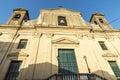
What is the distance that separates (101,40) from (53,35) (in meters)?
5.94

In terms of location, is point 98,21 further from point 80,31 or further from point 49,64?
point 49,64

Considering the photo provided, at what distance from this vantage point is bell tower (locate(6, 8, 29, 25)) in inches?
726

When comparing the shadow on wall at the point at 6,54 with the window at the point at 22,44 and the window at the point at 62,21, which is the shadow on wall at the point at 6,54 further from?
the window at the point at 62,21

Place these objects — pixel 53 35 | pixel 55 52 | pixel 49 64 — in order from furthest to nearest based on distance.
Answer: pixel 53 35 < pixel 55 52 < pixel 49 64

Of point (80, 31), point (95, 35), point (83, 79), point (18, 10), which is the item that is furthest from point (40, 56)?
point (18, 10)

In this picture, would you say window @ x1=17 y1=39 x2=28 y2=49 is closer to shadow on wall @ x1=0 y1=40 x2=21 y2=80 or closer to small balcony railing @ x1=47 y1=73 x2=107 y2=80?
shadow on wall @ x1=0 y1=40 x2=21 y2=80

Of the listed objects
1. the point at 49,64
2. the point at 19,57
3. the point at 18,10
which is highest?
the point at 18,10

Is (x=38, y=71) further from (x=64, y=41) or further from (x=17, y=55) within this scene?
(x=64, y=41)

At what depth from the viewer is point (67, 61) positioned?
44.0 ft

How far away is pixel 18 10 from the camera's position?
68.6ft

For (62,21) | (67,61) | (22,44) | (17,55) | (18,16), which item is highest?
(18,16)

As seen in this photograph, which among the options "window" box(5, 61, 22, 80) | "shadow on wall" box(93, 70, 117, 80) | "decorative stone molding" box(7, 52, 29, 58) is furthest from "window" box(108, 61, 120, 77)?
"window" box(5, 61, 22, 80)

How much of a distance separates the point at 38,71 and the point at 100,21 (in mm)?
13762

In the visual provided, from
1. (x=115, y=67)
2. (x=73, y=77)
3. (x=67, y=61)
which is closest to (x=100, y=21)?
(x=115, y=67)
